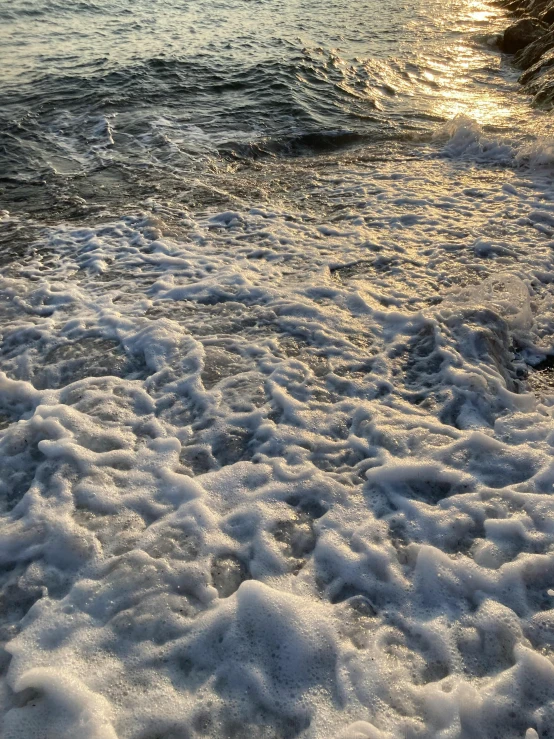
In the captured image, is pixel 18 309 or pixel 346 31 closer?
pixel 18 309

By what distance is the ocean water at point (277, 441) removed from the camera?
229 centimetres

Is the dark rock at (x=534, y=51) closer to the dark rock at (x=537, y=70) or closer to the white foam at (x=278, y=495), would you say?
the dark rock at (x=537, y=70)

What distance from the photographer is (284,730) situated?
2.16 m

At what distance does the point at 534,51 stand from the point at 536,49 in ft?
0.19

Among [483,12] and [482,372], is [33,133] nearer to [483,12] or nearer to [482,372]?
[482,372]

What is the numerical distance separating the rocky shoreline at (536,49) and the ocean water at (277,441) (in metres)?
Answer: 2.99

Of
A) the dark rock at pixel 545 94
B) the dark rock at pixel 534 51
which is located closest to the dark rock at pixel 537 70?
the dark rock at pixel 545 94

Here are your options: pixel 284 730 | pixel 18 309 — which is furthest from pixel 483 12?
pixel 284 730

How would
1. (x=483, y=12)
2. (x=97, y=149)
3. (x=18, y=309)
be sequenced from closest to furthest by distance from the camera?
1. (x=18, y=309)
2. (x=97, y=149)
3. (x=483, y=12)

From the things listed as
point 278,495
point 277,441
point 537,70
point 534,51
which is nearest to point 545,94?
point 537,70

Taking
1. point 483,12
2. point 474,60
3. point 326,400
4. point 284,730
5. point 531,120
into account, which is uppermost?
point 483,12

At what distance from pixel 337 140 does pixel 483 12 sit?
1571cm

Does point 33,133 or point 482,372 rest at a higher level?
point 33,133

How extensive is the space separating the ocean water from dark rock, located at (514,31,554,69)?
6.14 m
